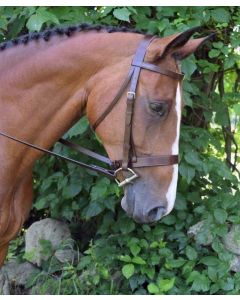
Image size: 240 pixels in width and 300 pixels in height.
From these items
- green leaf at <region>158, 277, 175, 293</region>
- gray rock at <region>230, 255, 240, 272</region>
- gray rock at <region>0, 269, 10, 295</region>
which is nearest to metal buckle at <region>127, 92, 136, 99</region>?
green leaf at <region>158, 277, 175, 293</region>

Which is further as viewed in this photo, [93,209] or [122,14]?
[93,209]

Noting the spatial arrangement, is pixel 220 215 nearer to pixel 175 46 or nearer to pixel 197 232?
pixel 197 232

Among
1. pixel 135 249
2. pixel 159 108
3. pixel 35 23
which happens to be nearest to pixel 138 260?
pixel 135 249

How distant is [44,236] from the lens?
12.6 ft

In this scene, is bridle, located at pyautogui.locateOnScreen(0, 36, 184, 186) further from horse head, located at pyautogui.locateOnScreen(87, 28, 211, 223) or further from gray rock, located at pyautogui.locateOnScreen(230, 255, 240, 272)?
gray rock, located at pyautogui.locateOnScreen(230, 255, 240, 272)

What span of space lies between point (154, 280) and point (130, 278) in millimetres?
168

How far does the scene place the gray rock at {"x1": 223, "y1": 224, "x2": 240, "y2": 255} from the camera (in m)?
3.40

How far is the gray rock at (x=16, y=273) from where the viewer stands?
147 inches

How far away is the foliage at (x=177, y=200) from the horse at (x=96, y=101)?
0.70 metres

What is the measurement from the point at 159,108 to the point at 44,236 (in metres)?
2.06

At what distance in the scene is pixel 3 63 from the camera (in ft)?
7.79

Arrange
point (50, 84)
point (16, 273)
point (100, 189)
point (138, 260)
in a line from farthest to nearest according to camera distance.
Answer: point (16, 273) → point (138, 260) → point (100, 189) → point (50, 84)

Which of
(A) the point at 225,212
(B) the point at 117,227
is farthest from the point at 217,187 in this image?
(B) the point at 117,227
